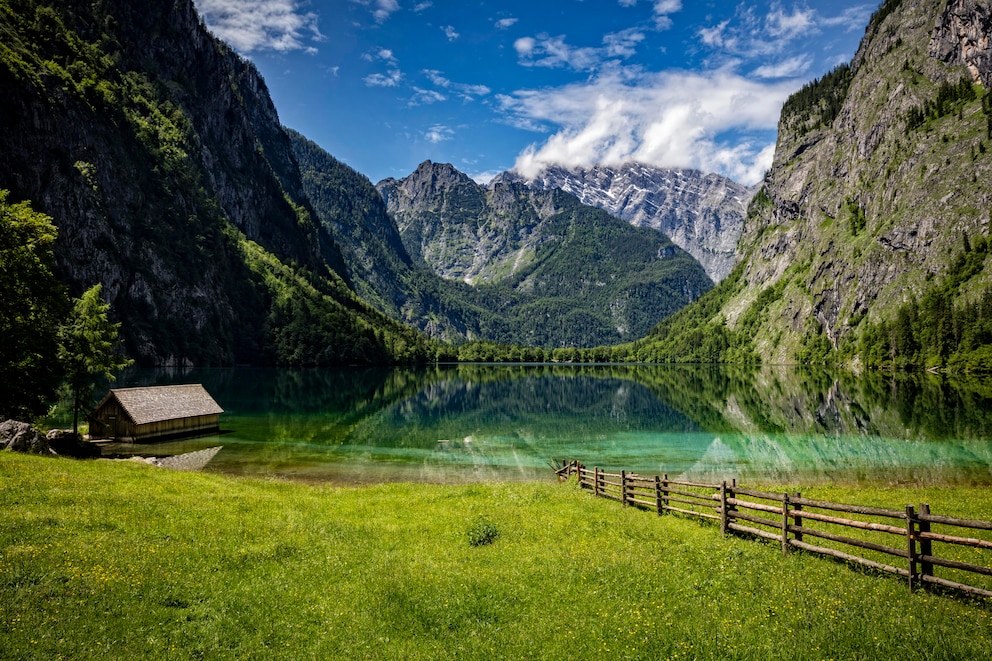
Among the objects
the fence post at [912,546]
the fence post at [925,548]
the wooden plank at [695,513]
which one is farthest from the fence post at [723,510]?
the fence post at [925,548]

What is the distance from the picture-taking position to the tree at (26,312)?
133 ft

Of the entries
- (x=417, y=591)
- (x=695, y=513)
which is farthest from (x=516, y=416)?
(x=417, y=591)

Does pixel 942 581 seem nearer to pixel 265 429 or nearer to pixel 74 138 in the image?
pixel 265 429

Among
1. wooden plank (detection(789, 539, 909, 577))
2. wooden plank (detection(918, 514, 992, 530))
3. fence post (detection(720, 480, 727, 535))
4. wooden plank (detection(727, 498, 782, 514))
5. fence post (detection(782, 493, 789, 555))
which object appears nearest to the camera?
wooden plank (detection(918, 514, 992, 530))

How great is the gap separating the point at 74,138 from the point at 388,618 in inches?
8902

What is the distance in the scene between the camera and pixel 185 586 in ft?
53.2

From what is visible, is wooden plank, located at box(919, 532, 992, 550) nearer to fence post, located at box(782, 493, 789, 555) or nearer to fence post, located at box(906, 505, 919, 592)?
fence post, located at box(906, 505, 919, 592)

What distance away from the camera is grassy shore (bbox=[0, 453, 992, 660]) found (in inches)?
524

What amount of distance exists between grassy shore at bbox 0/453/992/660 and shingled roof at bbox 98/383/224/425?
35681 mm

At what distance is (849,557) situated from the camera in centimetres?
1816

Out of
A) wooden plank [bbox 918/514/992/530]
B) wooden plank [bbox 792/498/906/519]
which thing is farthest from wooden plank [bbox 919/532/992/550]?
wooden plank [bbox 792/498/906/519]

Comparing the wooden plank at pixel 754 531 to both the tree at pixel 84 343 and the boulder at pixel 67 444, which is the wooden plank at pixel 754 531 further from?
the tree at pixel 84 343

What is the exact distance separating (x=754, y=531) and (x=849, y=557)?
14.0 ft

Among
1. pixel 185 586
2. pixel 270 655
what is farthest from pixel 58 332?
pixel 270 655
